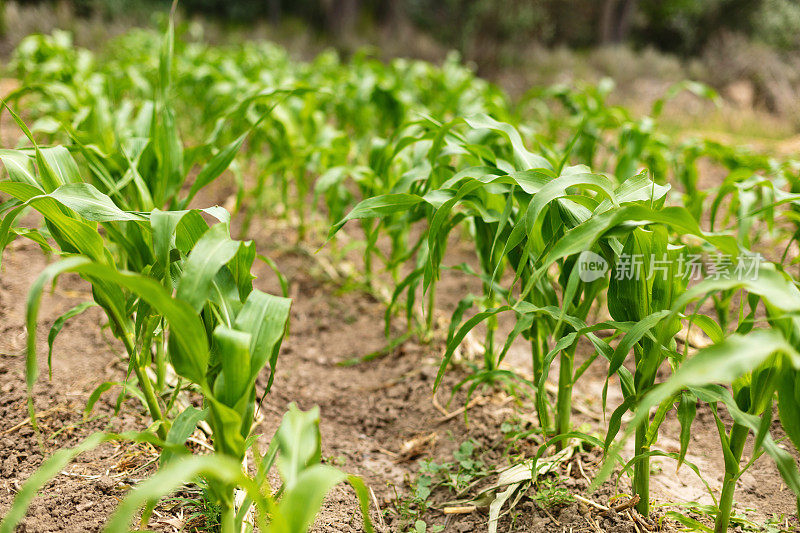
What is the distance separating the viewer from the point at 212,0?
13242 millimetres

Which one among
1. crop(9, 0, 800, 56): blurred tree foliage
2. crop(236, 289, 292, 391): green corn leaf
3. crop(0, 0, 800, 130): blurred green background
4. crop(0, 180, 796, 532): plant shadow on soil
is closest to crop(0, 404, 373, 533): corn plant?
crop(236, 289, 292, 391): green corn leaf

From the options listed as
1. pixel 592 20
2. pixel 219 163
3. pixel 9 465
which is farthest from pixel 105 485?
pixel 592 20

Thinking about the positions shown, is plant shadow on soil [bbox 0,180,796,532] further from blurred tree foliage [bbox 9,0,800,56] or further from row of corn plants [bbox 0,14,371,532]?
blurred tree foliage [bbox 9,0,800,56]

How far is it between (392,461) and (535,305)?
0.65 metres

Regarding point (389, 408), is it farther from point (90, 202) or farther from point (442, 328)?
point (90, 202)

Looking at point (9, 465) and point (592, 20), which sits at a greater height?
point (592, 20)

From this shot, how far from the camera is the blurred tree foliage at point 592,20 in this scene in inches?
368

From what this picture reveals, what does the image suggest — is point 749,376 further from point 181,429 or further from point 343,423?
point 343,423

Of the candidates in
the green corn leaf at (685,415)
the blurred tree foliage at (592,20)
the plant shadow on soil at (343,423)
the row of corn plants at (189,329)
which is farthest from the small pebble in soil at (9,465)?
the blurred tree foliage at (592,20)

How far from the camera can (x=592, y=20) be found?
37.7 ft

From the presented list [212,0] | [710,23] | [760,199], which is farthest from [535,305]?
[212,0]

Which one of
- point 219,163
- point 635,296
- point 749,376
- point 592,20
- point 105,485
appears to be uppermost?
point 592,20

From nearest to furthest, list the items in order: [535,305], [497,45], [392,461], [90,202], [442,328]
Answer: [90,202] < [535,305] < [392,461] < [442,328] < [497,45]

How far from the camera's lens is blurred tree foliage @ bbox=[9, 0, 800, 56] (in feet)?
30.6
